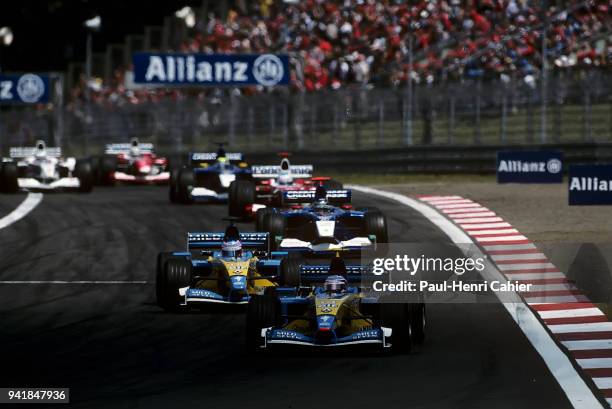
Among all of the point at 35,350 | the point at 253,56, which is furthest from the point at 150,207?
the point at 35,350

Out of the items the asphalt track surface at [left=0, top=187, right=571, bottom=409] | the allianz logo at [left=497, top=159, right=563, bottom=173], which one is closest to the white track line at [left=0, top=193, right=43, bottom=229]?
the asphalt track surface at [left=0, top=187, right=571, bottom=409]

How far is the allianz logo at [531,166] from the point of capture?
20.8 m

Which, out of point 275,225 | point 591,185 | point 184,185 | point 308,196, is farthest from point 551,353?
point 184,185

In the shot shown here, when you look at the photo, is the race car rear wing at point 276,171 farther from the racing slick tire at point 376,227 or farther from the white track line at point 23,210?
the racing slick tire at point 376,227

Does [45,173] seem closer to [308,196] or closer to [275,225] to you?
[308,196]

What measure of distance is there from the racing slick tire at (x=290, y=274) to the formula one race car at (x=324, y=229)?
3509mm

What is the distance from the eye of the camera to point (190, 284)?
14.9m

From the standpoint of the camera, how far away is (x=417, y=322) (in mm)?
12367

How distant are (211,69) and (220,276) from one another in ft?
82.1

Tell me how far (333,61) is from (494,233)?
18.4 meters

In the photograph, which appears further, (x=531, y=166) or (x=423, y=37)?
(x=423, y=37)

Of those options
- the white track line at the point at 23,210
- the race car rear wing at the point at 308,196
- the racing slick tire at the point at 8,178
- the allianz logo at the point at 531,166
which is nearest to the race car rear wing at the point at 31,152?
the racing slick tire at the point at 8,178

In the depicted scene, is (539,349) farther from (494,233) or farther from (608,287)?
(494,233)

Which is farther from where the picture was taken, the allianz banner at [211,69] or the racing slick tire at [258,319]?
the allianz banner at [211,69]
